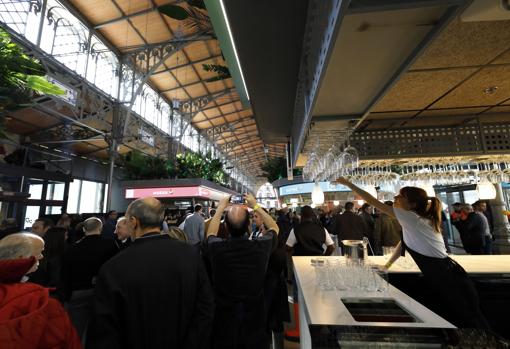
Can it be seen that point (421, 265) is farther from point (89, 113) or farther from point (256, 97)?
point (89, 113)

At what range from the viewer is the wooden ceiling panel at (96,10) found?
7356mm

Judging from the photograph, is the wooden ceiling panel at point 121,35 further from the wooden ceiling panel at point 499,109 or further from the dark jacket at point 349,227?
the wooden ceiling panel at point 499,109

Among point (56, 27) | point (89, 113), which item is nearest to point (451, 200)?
point (89, 113)

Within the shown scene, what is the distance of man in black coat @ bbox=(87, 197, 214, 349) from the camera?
1.27 m

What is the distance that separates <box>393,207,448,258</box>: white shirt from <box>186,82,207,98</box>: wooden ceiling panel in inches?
499

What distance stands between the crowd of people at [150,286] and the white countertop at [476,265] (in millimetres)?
318

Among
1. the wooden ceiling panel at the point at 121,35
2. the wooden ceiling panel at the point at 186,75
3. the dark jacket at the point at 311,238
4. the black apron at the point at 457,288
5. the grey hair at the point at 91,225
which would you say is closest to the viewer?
the black apron at the point at 457,288

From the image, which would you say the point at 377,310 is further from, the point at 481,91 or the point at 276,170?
the point at 276,170

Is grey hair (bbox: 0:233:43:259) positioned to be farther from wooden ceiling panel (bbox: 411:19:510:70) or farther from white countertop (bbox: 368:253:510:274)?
white countertop (bbox: 368:253:510:274)

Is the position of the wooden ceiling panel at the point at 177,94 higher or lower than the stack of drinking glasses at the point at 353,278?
higher

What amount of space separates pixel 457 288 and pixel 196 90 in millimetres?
13799

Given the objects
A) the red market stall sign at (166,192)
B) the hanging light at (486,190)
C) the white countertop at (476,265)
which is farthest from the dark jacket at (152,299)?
the red market stall sign at (166,192)

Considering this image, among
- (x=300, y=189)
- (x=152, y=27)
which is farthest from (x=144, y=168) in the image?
(x=300, y=189)

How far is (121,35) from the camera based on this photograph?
884 cm
